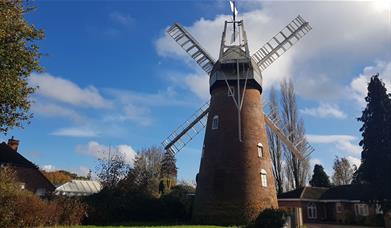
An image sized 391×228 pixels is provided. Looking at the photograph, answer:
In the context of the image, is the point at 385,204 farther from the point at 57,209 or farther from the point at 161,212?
the point at 57,209

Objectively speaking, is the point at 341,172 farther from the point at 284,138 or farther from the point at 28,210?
the point at 28,210

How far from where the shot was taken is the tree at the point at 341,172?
5703 centimetres

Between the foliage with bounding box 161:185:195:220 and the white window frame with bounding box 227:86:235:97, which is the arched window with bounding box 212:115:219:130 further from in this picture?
the foliage with bounding box 161:185:195:220

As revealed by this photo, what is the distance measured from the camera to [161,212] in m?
27.5

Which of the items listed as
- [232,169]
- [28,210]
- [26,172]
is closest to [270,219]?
[232,169]

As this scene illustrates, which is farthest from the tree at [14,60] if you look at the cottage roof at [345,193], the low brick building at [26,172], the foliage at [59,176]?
the foliage at [59,176]

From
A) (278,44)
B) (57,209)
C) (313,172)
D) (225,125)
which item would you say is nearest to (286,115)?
(313,172)

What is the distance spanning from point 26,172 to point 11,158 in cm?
207

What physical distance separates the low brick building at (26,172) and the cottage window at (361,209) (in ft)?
102

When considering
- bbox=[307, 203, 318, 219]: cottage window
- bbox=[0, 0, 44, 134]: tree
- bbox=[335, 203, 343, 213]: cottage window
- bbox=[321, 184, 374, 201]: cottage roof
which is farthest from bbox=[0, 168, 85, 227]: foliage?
bbox=[335, 203, 343, 213]: cottage window

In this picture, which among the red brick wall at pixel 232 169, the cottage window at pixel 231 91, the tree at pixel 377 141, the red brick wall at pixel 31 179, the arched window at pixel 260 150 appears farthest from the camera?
the red brick wall at pixel 31 179

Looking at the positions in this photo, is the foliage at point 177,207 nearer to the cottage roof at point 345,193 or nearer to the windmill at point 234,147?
the windmill at point 234,147

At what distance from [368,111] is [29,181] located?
3087 centimetres

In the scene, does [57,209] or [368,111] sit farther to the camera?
[368,111]
